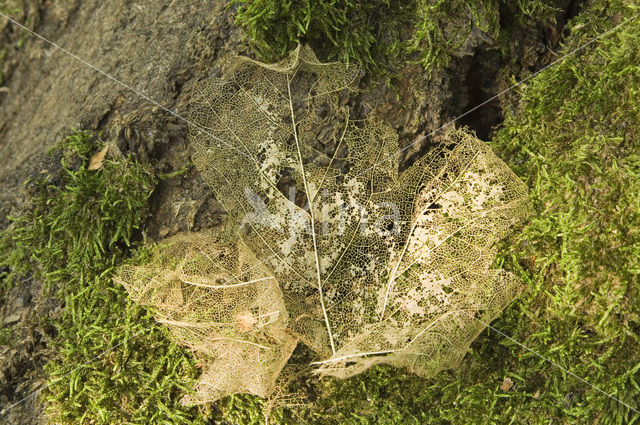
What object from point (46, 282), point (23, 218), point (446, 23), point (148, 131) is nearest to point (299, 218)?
point (148, 131)

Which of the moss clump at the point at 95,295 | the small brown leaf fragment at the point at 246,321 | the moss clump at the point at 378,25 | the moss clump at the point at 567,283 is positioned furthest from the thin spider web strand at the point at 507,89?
the moss clump at the point at 95,295


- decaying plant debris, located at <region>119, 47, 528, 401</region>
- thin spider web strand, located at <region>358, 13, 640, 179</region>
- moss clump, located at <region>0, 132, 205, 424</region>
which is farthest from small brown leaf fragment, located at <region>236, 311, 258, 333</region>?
thin spider web strand, located at <region>358, 13, 640, 179</region>

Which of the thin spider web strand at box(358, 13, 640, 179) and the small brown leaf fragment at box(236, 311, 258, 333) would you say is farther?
the thin spider web strand at box(358, 13, 640, 179)

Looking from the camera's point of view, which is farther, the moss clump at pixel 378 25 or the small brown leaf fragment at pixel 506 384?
the moss clump at pixel 378 25

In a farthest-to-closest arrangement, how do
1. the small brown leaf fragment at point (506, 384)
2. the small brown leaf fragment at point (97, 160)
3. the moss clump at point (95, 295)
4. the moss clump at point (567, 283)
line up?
the small brown leaf fragment at point (97, 160) → the moss clump at point (95, 295) → the small brown leaf fragment at point (506, 384) → the moss clump at point (567, 283)

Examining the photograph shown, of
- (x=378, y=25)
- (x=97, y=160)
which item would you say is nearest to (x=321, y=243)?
(x=378, y=25)

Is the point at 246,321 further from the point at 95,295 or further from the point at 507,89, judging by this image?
the point at 507,89

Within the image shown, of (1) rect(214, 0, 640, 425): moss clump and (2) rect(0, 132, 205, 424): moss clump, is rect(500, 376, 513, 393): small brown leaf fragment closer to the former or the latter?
(1) rect(214, 0, 640, 425): moss clump

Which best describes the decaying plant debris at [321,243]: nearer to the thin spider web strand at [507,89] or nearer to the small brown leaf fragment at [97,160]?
the thin spider web strand at [507,89]
